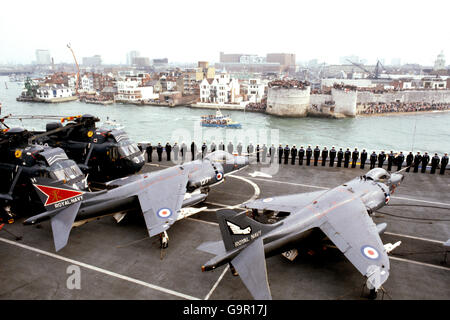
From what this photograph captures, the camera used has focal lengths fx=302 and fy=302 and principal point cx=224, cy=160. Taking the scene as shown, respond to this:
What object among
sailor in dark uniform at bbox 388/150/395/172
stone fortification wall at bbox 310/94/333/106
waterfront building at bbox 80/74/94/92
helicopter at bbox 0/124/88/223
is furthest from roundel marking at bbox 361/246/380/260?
waterfront building at bbox 80/74/94/92

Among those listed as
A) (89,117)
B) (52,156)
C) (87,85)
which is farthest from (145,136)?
(87,85)

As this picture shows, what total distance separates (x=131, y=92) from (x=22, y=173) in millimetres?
130500

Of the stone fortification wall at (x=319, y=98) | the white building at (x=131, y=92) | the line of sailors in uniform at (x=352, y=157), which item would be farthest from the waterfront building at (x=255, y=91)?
the line of sailors in uniform at (x=352, y=157)

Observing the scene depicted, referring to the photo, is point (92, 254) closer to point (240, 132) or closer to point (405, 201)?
point (405, 201)

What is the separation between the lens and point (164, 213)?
14.9m

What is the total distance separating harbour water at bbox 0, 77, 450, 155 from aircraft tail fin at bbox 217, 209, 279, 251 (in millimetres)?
57725

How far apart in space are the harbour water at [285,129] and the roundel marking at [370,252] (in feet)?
189

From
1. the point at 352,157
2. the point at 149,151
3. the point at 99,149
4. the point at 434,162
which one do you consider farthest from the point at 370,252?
the point at 149,151

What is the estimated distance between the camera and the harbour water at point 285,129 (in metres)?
73.8

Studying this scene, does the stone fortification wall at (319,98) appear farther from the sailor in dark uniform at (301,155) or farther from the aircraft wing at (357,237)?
the aircraft wing at (357,237)

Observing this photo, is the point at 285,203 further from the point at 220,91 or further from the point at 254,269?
the point at 220,91

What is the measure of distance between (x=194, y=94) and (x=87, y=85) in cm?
6628

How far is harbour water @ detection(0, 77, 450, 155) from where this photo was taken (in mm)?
73812

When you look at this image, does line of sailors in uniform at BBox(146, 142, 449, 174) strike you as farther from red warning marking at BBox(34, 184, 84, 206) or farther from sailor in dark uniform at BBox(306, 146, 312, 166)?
red warning marking at BBox(34, 184, 84, 206)
